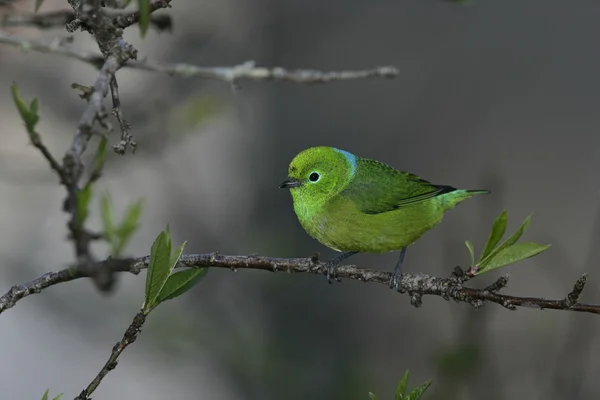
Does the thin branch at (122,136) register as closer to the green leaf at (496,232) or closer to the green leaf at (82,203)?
the green leaf at (82,203)

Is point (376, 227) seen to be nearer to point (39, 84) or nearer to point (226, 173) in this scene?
point (39, 84)

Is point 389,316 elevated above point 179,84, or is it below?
below

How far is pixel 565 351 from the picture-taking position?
2938 millimetres

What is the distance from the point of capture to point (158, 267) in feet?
4.79

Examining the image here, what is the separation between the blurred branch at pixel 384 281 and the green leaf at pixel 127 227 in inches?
10.9

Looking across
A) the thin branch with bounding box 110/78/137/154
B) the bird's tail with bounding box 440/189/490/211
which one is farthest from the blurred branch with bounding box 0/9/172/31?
the bird's tail with bounding box 440/189/490/211

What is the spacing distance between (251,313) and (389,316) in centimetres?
112

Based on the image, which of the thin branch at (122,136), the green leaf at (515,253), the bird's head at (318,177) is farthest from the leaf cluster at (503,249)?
the bird's head at (318,177)

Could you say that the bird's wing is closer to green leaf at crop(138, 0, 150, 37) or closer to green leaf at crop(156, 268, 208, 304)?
green leaf at crop(156, 268, 208, 304)

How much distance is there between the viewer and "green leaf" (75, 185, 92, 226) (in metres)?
0.94

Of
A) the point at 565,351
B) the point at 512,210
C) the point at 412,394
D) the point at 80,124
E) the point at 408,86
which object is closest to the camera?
the point at 80,124

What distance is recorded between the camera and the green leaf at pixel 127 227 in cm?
104

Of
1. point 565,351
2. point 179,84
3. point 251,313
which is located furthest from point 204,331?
point 565,351

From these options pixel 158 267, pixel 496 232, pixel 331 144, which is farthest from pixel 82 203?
pixel 331 144
